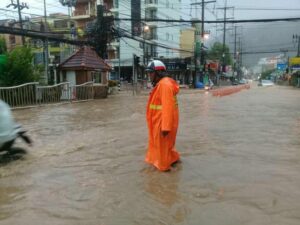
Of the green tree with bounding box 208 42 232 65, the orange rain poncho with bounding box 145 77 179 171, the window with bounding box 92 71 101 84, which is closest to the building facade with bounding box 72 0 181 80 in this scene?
the window with bounding box 92 71 101 84

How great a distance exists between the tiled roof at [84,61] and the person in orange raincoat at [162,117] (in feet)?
65.2

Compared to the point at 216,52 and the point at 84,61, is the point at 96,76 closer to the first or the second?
the point at 84,61

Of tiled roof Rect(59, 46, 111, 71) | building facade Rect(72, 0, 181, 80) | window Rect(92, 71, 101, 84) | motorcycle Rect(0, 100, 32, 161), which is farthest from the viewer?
building facade Rect(72, 0, 181, 80)

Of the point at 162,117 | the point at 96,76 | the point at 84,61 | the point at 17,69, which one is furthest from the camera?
the point at 96,76

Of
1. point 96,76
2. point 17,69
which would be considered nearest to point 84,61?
point 96,76

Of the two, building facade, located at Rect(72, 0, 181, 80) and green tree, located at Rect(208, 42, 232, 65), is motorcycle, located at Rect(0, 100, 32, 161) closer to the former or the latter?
building facade, located at Rect(72, 0, 181, 80)

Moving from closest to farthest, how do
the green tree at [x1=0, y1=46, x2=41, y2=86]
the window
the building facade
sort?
the green tree at [x1=0, y1=46, x2=41, y2=86] → the window → the building facade

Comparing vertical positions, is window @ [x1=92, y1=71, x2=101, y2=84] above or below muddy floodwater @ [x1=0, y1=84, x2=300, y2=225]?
above

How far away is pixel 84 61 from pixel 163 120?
2090 centimetres

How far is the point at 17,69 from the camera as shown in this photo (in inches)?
758

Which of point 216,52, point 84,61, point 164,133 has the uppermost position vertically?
point 216,52

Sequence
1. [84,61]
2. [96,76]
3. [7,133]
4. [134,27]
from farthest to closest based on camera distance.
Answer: [134,27]
[96,76]
[84,61]
[7,133]

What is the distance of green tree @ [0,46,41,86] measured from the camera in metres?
19.2

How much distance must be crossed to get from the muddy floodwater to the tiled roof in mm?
16030
